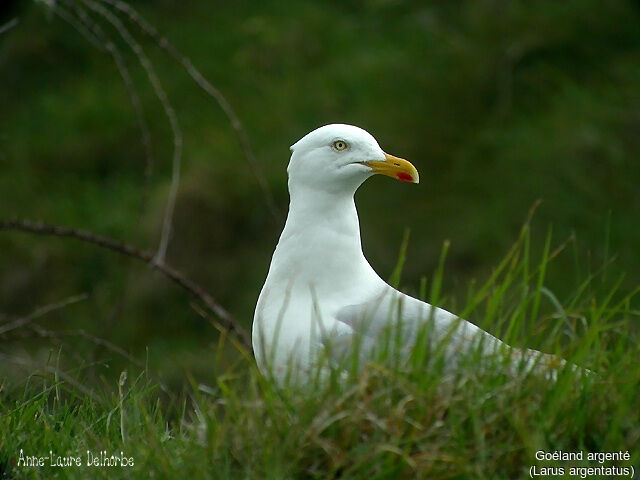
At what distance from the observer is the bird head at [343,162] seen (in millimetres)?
4297

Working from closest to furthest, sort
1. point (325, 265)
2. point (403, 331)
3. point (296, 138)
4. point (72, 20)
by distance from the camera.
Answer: point (403, 331) → point (325, 265) → point (72, 20) → point (296, 138)

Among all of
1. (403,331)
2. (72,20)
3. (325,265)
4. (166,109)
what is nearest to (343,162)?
(325,265)

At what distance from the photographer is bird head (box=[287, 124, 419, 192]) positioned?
4.30m

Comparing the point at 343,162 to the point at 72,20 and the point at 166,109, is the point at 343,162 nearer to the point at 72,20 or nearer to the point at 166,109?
the point at 166,109

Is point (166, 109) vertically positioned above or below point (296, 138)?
below

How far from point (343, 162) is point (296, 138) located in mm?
4931

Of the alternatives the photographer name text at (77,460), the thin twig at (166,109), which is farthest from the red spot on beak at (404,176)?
the photographer name text at (77,460)

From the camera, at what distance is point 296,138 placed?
9188 mm

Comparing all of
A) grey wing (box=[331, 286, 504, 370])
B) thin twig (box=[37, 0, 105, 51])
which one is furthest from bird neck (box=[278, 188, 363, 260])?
thin twig (box=[37, 0, 105, 51])

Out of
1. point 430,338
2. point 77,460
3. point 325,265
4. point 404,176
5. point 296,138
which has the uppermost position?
point 296,138

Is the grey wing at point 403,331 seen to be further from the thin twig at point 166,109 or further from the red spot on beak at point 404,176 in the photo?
the thin twig at point 166,109

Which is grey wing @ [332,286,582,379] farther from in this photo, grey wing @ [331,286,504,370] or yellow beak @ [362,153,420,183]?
yellow beak @ [362,153,420,183]

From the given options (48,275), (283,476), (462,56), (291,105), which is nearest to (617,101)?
(462,56)

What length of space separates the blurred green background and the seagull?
130 inches
